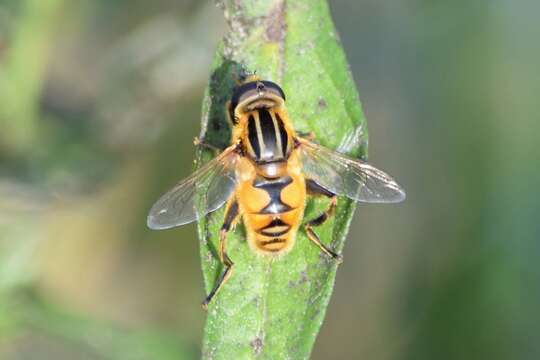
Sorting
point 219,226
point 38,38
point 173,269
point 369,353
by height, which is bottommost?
point 369,353

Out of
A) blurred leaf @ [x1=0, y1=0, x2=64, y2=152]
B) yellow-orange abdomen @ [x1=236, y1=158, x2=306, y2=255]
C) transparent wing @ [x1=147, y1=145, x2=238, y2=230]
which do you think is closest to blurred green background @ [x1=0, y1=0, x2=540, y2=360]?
blurred leaf @ [x1=0, y1=0, x2=64, y2=152]

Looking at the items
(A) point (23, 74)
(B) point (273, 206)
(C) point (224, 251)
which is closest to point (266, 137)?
(B) point (273, 206)

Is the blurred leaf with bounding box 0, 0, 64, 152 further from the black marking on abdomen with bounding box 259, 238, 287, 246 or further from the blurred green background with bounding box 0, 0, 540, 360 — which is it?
the black marking on abdomen with bounding box 259, 238, 287, 246

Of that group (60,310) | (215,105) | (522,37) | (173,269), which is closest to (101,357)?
(60,310)

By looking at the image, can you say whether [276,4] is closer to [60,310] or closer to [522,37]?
[60,310]

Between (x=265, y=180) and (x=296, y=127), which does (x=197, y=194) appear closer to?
(x=265, y=180)

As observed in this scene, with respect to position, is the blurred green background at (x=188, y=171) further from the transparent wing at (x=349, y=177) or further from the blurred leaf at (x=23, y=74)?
the transparent wing at (x=349, y=177)
